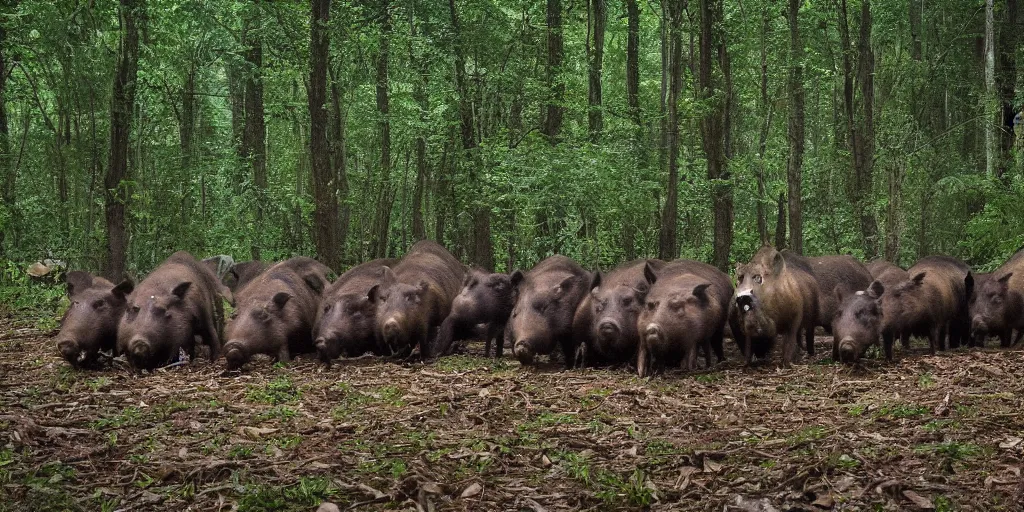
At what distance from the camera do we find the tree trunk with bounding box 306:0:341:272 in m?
14.7

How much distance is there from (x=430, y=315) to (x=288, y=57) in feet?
25.6

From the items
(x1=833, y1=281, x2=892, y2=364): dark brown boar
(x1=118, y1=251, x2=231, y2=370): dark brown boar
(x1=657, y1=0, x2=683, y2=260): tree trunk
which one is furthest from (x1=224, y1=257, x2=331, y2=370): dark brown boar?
(x1=657, y1=0, x2=683, y2=260): tree trunk

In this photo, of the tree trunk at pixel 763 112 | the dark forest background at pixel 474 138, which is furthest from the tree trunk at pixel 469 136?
the tree trunk at pixel 763 112

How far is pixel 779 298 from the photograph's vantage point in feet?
35.2

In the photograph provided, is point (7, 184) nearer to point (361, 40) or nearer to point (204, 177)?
point (204, 177)

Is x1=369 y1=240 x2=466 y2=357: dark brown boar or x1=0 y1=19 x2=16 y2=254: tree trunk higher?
x1=0 y1=19 x2=16 y2=254: tree trunk

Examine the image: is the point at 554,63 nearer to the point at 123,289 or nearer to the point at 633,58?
the point at 633,58

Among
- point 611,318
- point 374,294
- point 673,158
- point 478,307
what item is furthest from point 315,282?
point 673,158

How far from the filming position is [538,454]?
667 cm

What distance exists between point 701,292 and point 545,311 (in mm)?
1671

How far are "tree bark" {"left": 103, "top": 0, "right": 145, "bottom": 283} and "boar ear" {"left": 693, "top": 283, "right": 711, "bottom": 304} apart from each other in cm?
827

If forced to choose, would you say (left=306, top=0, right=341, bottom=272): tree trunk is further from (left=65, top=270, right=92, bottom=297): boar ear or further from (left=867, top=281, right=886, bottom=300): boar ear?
(left=867, top=281, right=886, bottom=300): boar ear

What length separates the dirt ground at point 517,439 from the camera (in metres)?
5.63

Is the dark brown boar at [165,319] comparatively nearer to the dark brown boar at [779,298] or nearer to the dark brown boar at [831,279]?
the dark brown boar at [779,298]
